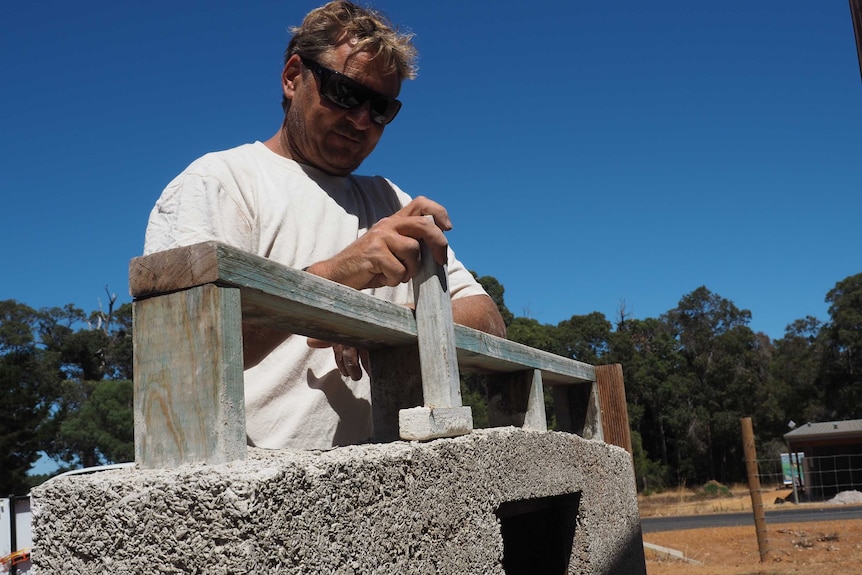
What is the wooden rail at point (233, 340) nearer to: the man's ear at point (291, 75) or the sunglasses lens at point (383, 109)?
the sunglasses lens at point (383, 109)

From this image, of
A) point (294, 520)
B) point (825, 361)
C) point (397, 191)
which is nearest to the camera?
point (294, 520)

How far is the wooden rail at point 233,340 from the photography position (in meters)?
1.14

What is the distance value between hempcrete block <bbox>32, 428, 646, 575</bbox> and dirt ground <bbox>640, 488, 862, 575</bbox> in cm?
1171

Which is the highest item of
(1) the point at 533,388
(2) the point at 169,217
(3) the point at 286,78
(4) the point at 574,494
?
(3) the point at 286,78

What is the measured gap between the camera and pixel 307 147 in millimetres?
2248

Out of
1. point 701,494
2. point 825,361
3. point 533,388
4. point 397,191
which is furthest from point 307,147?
point 825,361

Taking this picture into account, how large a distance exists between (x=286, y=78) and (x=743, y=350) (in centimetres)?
4219

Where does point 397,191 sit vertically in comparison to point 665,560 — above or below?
above

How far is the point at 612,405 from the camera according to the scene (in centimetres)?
339

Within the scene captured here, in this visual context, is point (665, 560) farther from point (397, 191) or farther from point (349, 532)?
point (349, 532)

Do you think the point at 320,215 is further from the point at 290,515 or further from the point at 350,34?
the point at 290,515

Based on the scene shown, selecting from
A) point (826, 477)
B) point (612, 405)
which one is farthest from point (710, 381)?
point (612, 405)

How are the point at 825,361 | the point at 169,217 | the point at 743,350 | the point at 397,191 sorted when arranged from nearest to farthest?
the point at 169,217, the point at 397,191, the point at 825,361, the point at 743,350

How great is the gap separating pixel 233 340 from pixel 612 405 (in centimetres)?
250
